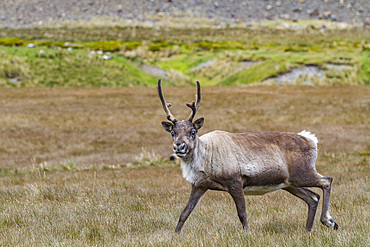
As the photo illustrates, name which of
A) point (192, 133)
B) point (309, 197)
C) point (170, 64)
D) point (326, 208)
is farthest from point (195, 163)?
point (170, 64)

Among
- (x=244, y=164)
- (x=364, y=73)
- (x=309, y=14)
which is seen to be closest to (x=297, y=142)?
(x=244, y=164)

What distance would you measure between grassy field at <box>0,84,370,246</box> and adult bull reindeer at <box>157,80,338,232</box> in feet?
1.63

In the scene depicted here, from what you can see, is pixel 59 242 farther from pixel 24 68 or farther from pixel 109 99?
pixel 24 68

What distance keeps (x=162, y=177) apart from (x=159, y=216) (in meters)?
5.34

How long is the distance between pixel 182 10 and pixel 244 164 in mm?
103015

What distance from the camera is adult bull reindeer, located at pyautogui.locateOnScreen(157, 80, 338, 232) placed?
679 centimetres

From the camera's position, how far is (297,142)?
7492mm

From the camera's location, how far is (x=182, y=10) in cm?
10662

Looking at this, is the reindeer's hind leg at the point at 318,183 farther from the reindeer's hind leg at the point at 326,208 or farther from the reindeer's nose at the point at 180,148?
the reindeer's nose at the point at 180,148

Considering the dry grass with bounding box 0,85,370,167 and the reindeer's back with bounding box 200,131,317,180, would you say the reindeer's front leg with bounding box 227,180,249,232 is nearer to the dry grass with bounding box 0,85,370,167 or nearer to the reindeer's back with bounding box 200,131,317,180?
the reindeer's back with bounding box 200,131,317,180

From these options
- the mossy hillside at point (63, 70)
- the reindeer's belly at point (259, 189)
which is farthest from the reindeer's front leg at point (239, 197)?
the mossy hillside at point (63, 70)

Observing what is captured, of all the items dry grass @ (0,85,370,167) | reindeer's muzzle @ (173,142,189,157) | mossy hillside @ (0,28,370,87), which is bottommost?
mossy hillside @ (0,28,370,87)

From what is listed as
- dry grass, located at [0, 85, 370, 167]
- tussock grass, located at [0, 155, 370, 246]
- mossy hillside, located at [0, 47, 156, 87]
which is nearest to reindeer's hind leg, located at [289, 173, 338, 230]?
tussock grass, located at [0, 155, 370, 246]

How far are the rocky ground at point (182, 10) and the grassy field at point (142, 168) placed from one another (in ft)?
219
